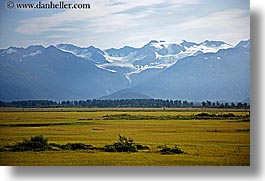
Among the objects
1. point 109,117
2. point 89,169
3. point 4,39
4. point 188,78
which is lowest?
point 89,169

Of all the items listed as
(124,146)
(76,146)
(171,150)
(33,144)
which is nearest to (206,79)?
(171,150)

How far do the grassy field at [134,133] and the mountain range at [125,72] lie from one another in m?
0.11

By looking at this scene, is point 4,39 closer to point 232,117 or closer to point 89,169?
point 89,169

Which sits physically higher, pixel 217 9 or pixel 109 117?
pixel 217 9

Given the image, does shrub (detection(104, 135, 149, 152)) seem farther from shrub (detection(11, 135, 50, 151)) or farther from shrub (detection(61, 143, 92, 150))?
shrub (detection(11, 135, 50, 151))

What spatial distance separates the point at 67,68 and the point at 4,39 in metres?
0.44

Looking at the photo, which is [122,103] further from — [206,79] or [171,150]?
[206,79]

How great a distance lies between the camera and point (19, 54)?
3.61 metres

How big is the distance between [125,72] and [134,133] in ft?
1.41

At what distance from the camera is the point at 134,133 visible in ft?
11.8

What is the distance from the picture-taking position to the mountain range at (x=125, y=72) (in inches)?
142

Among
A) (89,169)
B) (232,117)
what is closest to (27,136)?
(89,169)

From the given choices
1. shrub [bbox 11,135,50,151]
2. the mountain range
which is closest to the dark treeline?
the mountain range

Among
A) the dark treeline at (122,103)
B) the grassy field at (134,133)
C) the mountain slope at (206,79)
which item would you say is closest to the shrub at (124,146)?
the grassy field at (134,133)
